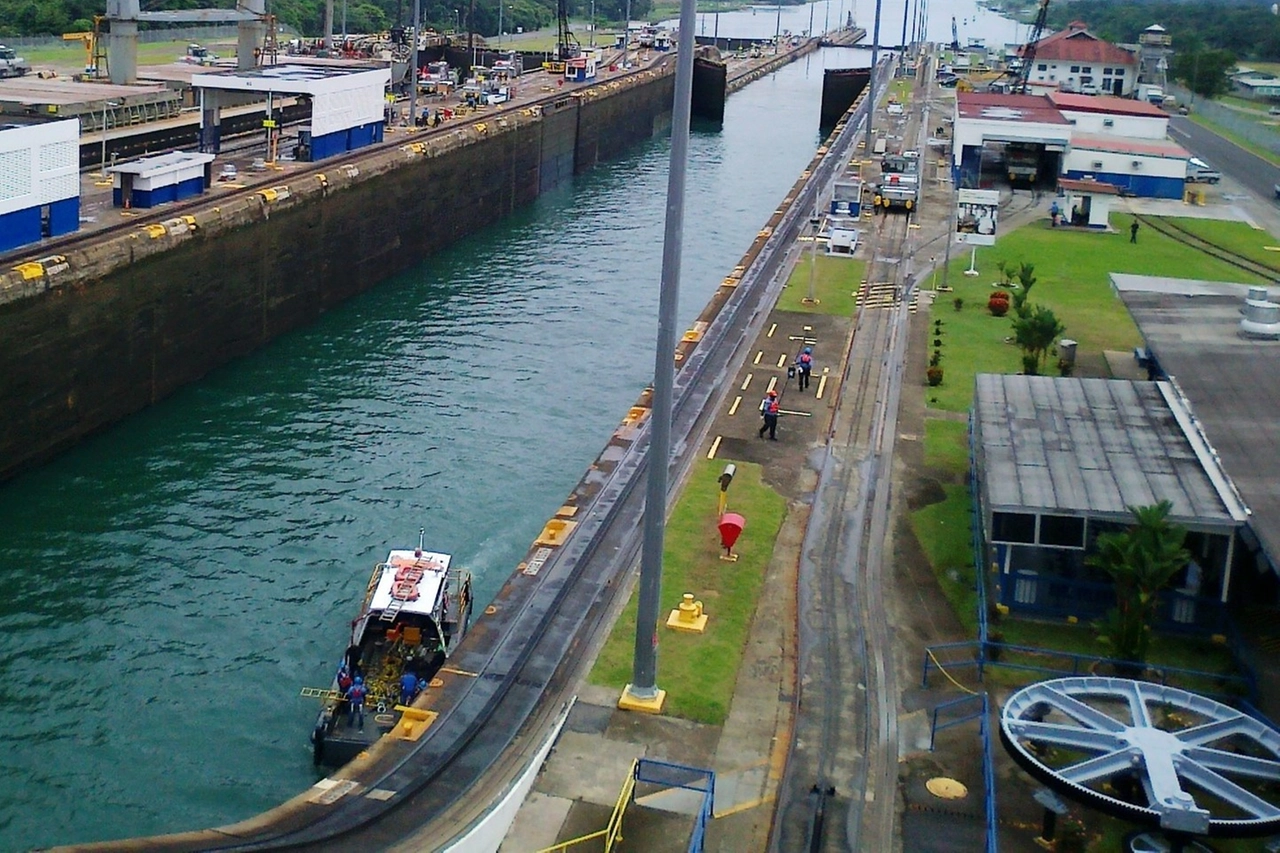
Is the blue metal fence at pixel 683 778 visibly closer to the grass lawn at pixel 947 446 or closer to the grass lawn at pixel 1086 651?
the grass lawn at pixel 1086 651

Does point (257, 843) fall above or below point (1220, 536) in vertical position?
below

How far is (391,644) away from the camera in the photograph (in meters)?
32.3

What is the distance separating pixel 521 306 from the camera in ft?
229

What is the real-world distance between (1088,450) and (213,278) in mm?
35605

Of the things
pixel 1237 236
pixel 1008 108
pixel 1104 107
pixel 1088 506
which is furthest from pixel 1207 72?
pixel 1088 506

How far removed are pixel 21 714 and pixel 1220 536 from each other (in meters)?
25.7

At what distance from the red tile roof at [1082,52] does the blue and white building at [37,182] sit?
124 m

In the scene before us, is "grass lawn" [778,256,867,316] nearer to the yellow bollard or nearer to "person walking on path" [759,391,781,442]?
"person walking on path" [759,391,781,442]

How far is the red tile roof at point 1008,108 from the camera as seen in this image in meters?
102

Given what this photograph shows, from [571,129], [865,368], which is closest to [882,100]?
[571,129]

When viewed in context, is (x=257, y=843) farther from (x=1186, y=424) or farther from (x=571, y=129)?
(x=571, y=129)

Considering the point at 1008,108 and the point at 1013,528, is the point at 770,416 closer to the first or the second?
the point at 1013,528

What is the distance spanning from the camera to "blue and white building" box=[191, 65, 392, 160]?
7169cm

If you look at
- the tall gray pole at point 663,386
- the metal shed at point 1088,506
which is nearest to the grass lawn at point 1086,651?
the metal shed at point 1088,506
